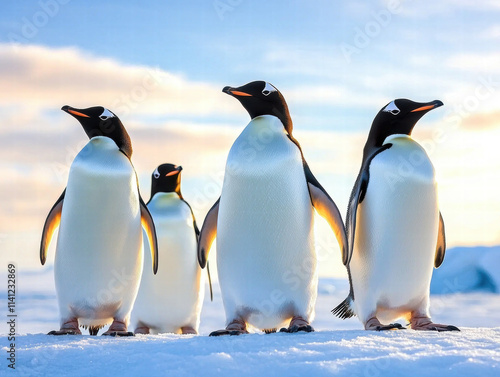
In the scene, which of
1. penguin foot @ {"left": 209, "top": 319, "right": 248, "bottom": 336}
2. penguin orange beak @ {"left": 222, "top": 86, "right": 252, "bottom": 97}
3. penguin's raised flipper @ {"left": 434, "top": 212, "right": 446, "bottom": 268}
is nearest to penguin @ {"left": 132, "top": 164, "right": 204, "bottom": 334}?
penguin foot @ {"left": 209, "top": 319, "right": 248, "bottom": 336}

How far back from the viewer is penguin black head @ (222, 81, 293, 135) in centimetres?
510

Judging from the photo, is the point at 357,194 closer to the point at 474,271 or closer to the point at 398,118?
the point at 398,118

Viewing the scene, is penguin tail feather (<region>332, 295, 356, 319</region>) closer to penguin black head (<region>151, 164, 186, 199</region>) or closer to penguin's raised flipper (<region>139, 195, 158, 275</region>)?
penguin's raised flipper (<region>139, 195, 158, 275</region>)

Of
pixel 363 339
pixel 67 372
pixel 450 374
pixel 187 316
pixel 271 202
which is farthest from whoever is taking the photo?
pixel 187 316

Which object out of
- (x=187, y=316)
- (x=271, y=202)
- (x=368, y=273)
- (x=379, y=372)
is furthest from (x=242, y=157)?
(x=187, y=316)

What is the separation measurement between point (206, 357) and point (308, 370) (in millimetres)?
525

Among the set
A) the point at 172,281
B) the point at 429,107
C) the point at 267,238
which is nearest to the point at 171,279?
the point at 172,281

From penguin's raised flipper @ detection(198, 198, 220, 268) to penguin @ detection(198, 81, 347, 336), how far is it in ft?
1.04

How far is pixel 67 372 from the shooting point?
3.76m

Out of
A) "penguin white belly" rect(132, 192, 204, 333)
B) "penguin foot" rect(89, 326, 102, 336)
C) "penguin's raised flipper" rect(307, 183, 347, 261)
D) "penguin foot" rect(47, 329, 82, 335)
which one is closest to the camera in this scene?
"penguin's raised flipper" rect(307, 183, 347, 261)

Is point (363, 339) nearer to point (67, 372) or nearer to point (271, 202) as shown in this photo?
point (271, 202)

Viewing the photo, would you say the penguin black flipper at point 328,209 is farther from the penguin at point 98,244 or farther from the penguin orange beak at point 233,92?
the penguin at point 98,244

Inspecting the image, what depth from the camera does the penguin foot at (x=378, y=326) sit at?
476 cm

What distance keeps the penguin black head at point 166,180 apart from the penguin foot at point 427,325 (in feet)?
9.03
